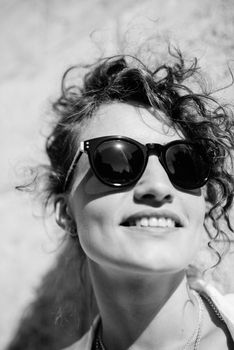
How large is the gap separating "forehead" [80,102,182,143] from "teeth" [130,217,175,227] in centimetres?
34

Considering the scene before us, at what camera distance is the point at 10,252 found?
140 inches

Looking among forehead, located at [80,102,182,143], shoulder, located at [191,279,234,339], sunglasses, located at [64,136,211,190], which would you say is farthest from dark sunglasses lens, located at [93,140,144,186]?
shoulder, located at [191,279,234,339]

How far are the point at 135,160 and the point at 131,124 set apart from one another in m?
0.21

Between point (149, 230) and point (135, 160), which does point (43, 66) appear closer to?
point (135, 160)

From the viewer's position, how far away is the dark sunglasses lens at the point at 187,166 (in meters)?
2.15

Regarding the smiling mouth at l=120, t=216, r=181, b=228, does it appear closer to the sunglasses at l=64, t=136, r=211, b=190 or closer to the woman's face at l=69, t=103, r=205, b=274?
the woman's face at l=69, t=103, r=205, b=274

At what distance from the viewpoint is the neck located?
2.31 m

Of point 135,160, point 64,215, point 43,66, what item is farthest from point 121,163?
point 43,66

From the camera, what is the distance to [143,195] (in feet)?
6.92

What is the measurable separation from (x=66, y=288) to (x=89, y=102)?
1.51 m

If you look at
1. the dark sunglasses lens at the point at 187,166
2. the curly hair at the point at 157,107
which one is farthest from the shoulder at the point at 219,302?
the dark sunglasses lens at the point at 187,166

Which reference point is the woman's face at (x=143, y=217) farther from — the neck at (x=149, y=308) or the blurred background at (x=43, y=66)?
the blurred background at (x=43, y=66)

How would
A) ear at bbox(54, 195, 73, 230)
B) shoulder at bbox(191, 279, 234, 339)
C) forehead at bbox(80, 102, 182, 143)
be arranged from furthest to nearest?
ear at bbox(54, 195, 73, 230) < shoulder at bbox(191, 279, 234, 339) < forehead at bbox(80, 102, 182, 143)

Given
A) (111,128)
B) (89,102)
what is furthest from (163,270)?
(89,102)
